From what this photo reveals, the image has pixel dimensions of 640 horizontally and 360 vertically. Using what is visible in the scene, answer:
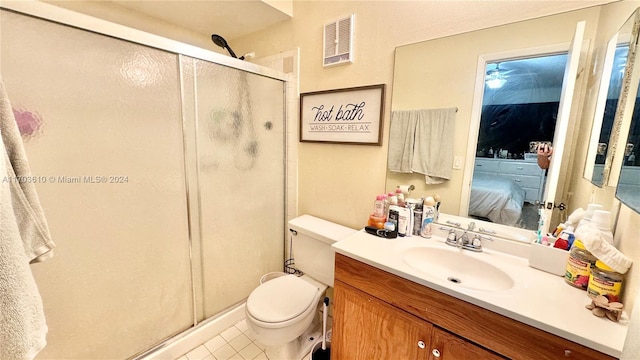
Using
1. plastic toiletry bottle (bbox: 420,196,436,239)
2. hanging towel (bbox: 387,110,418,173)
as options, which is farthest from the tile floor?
hanging towel (bbox: 387,110,418,173)

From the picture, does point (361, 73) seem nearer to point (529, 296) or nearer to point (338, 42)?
point (338, 42)

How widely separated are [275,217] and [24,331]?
146 cm

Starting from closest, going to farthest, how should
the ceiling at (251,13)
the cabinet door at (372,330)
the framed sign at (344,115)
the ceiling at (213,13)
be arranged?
1. the cabinet door at (372,330)
2. the ceiling at (251,13)
3. the framed sign at (344,115)
4. the ceiling at (213,13)

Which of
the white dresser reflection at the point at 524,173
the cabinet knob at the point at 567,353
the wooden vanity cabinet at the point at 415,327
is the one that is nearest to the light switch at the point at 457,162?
the white dresser reflection at the point at 524,173

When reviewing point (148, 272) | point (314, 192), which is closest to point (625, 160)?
point (314, 192)

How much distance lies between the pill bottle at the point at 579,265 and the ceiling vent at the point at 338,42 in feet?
4.41

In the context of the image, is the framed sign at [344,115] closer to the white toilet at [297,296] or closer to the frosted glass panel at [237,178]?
the frosted glass panel at [237,178]

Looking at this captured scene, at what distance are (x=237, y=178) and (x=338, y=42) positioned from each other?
42.8 inches

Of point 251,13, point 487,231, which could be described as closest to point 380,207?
point 487,231

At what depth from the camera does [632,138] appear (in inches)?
26.2

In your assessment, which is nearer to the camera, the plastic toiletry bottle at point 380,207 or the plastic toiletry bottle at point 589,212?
the plastic toiletry bottle at point 589,212

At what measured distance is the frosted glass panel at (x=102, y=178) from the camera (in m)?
1.01

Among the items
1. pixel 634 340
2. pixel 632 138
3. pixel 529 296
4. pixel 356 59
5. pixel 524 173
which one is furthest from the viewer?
pixel 356 59

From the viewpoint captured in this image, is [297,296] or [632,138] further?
[297,296]
